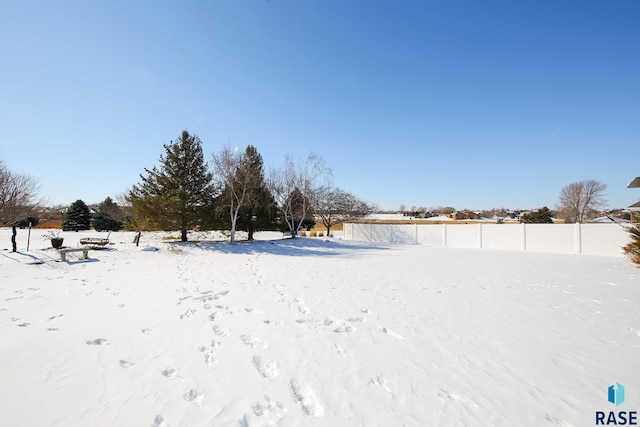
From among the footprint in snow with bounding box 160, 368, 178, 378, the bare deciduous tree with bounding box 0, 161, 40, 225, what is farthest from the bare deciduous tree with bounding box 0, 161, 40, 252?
the footprint in snow with bounding box 160, 368, 178, 378

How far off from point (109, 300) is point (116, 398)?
4.09m

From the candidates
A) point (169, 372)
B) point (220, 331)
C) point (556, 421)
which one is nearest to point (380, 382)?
point (556, 421)

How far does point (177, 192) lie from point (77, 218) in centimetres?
2783

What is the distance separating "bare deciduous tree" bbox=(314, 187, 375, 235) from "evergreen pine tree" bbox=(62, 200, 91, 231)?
3076 cm

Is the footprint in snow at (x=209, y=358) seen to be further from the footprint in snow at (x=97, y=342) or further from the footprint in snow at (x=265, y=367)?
the footprint in snow at (x=97, y=342)

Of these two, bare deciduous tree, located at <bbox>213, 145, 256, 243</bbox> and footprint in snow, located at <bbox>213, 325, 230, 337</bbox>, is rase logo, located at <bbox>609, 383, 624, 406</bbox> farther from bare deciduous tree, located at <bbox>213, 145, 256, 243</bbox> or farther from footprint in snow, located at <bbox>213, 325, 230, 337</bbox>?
bare deciduous tree, located at <bbox>213, 145, 256, 243</bbox>

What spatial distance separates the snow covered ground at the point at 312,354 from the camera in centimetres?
239

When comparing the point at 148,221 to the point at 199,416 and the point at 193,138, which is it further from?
the point at 199,416

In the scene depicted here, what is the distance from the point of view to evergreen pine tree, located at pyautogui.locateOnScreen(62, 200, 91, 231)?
109ft

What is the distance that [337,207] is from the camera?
31.9 metres

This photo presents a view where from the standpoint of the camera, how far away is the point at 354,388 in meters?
2.71

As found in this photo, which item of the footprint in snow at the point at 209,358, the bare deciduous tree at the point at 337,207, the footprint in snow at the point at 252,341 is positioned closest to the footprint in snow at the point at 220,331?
the footprint in snow at the point at 252,341

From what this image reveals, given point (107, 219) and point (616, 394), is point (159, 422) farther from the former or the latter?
point (107, 219)

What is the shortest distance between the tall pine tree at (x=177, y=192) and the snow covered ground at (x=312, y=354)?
10054 mm
